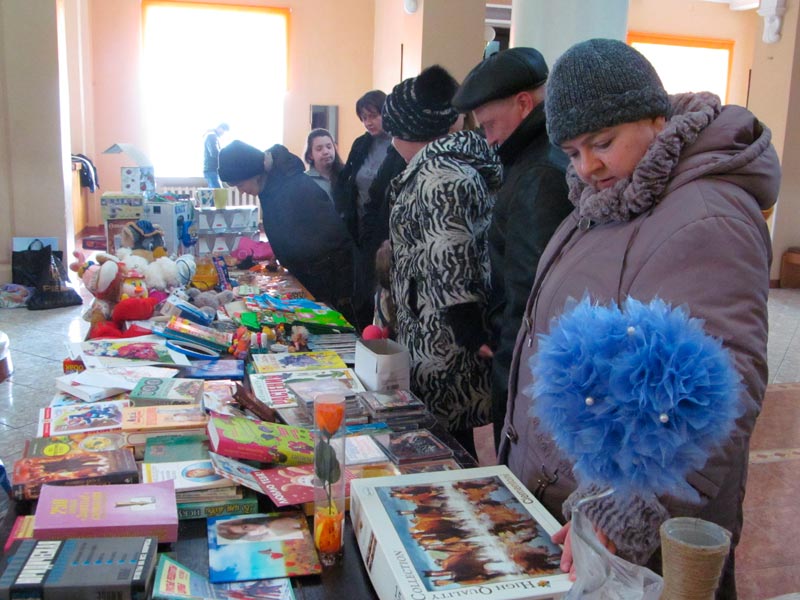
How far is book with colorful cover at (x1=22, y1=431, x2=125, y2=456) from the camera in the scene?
1397 mm

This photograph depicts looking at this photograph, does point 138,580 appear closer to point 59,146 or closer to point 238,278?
point 238,278

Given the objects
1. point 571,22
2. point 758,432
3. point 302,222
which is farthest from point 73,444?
point 758,432

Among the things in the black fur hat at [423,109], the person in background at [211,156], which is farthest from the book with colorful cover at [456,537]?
the person in background at [211,156]

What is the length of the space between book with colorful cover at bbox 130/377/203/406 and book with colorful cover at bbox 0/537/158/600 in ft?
2.27

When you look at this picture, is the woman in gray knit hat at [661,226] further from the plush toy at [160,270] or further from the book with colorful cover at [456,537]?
the plush toy at [160,270]

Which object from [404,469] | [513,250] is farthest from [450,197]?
[404,469]

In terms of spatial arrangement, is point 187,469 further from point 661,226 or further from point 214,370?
point 661,226

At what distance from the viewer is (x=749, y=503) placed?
307 centimetres

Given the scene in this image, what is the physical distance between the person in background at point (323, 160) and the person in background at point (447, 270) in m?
2.20

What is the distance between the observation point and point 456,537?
3.53 feet

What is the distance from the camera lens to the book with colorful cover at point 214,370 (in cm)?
200

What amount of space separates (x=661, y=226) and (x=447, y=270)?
1056 mm

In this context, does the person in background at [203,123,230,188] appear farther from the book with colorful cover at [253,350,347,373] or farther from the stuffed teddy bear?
the book with colorful cover at [253,350,347,373]

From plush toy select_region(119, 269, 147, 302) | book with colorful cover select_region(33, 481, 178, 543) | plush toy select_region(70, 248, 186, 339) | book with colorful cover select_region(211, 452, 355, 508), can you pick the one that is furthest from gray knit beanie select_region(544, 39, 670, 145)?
plush toy select_region(119, 269, 147, 302)
